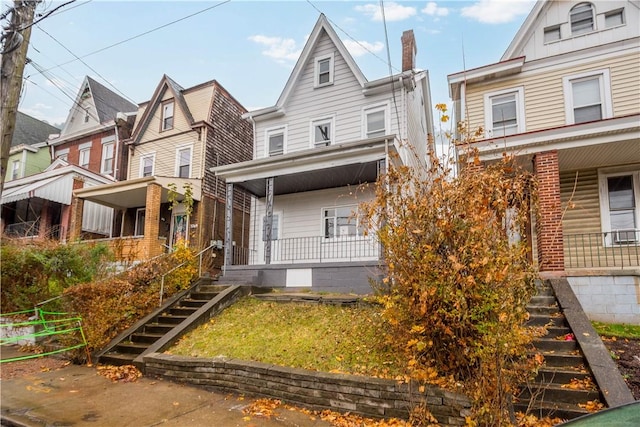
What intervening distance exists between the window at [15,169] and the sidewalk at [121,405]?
21225mm

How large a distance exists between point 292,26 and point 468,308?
841 centimetres

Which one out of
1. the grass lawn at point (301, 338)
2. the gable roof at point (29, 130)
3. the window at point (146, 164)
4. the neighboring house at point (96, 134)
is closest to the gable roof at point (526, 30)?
the grass lawn at point (301, 338)

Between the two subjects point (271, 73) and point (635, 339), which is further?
point (271, 73)

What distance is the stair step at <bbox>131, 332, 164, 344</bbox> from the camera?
26.3 ft

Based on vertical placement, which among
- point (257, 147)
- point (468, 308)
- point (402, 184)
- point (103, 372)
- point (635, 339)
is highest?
point (257, 147)

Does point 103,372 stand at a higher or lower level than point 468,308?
lower

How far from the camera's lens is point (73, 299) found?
26.5 feet

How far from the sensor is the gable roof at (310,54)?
14.1 metres

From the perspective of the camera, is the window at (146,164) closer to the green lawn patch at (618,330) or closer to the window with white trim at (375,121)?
the window with white trim at (375,121)

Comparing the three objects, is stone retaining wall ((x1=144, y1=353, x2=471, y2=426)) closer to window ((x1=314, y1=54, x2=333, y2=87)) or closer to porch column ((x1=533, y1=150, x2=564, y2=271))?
porch column ((x1=533, y1=150, x2=564, y2=271))

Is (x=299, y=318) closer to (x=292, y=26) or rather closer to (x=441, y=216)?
(x=441, y=216)

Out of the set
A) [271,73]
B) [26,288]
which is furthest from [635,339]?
[26,288]

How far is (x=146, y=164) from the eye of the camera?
18.8 m

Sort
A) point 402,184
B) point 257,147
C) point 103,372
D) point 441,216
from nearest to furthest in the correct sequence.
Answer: point 441,216, point 402,184, point 103,372, point 257,147
